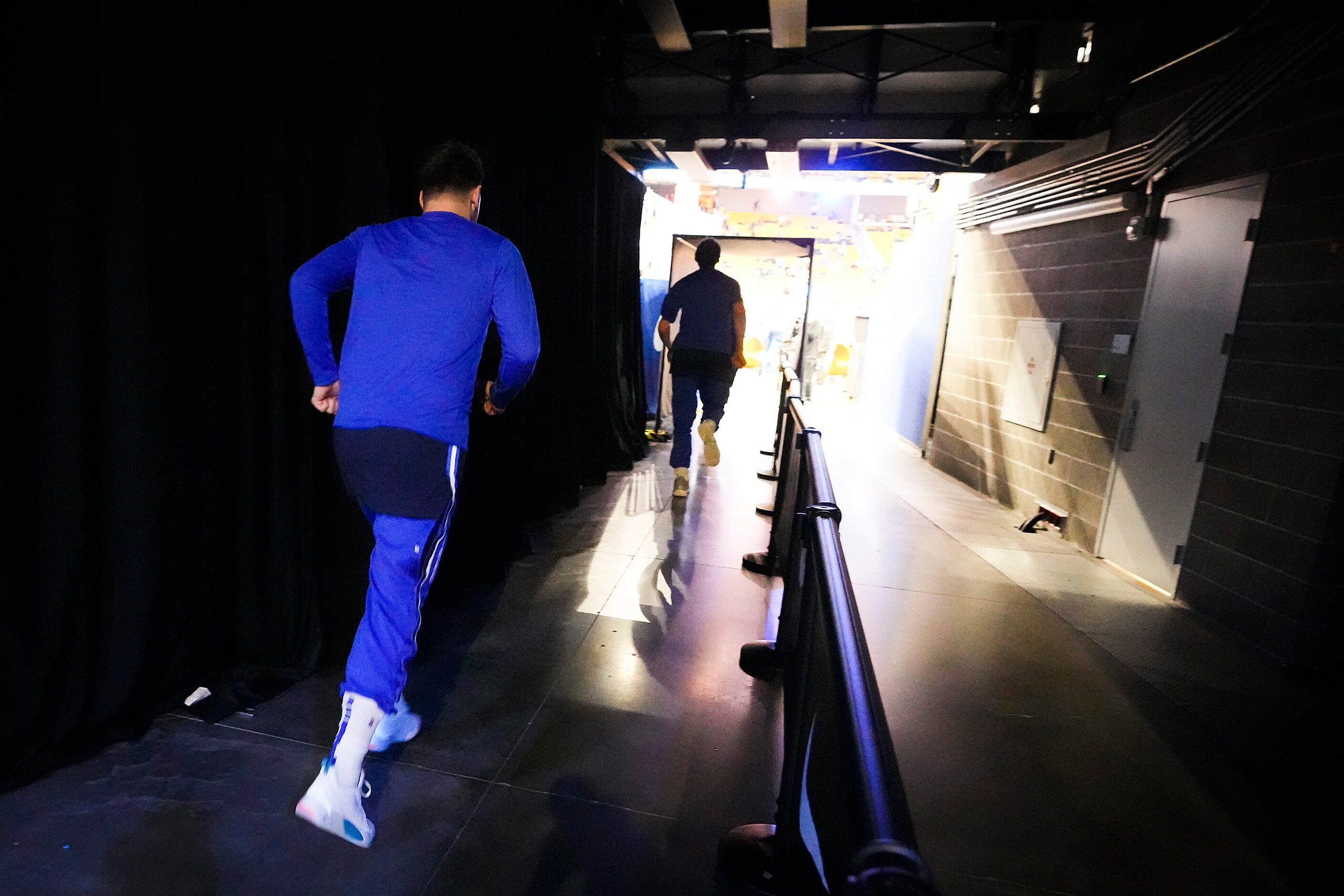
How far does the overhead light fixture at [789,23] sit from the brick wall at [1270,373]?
2.40m

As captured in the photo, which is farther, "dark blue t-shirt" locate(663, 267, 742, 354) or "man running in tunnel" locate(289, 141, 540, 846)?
"dark blue t-shirt" locate(663, 267, 742, 354)

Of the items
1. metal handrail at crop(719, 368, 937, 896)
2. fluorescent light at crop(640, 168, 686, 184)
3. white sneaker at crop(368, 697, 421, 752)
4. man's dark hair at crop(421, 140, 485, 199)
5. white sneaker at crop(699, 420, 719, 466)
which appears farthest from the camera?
fluorescent light at crop(640, 168, 686, 184)

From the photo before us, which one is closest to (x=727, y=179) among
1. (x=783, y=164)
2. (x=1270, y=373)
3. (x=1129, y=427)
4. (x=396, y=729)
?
(x=783, y=164)

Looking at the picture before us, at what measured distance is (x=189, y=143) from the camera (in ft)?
6.67

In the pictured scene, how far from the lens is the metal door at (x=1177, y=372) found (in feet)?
12.4

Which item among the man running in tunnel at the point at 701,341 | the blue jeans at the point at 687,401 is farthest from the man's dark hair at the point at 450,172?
the blue jeans at the point at 687,401

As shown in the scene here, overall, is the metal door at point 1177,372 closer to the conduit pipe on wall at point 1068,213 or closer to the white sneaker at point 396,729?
the conduit pipe on wall at point 1068,213

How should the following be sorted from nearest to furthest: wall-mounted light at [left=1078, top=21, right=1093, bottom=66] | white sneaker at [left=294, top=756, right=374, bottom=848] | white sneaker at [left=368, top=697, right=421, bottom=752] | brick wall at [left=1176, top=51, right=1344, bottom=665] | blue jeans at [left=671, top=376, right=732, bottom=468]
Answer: white sneaker at [left=294, top=756, right=374, bottom=848] < white sneaker at [left=368, top=697, right=421, bottom=752] < brick wall at [left=1176, top=51, right=1344, bottom=665] < wall-mounted light at [left=1078, top=21, right=1093, bottom=66] < blue jeans at [left=671, top=376, right=732, bottom=468]

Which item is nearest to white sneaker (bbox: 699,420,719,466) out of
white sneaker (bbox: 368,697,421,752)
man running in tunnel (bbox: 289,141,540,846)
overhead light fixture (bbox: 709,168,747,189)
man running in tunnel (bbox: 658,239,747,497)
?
man running in tunnel (bbox: 658,239,747,497)

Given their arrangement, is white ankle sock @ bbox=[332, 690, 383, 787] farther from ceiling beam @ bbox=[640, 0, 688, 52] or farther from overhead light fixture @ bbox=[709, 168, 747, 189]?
overhead light fixture @ bbox=[709, 168, 747, 189]

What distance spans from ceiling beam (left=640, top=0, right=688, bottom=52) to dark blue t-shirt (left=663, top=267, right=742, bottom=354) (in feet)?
4.95

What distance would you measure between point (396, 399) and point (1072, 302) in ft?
17.4

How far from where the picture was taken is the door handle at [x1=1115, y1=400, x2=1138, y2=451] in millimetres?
4453

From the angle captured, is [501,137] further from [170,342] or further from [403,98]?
[170,342]
